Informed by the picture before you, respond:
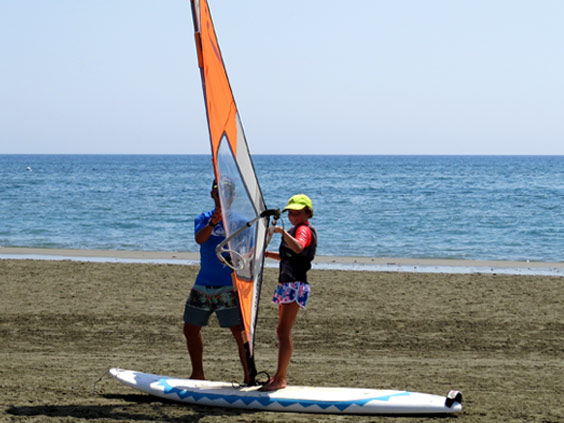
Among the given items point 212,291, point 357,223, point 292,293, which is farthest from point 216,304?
point 357,223

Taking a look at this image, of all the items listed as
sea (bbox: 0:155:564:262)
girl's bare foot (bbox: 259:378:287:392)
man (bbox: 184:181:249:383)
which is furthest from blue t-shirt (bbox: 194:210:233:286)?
sea (bbox: 0:155:564:262)

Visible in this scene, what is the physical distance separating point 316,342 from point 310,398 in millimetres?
2583

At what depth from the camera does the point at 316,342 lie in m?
7.88

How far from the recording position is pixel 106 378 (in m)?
6.25

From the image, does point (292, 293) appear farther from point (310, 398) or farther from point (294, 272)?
point (310, 398)

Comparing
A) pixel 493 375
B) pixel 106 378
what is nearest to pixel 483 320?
pixel 493 375

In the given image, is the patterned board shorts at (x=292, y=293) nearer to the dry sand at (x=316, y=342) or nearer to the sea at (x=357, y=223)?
the dry sand at (x=316, y=342)

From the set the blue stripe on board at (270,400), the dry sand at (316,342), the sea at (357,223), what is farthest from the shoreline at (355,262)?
the blue stripe on board at (270,400)

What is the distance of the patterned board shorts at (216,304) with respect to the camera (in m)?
5.39

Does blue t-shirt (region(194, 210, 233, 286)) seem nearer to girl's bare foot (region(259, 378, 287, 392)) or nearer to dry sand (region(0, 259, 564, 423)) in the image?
girl's bare foot (region(259, 378, 287, 392))

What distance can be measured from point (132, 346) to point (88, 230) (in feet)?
53.3

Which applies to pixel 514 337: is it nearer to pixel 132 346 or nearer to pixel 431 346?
pixel 431 346

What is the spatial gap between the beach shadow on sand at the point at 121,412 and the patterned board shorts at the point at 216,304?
1.95 ft

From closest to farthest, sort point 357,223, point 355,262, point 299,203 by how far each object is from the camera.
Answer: point 299,203 → point 355,262 → point 357,223
